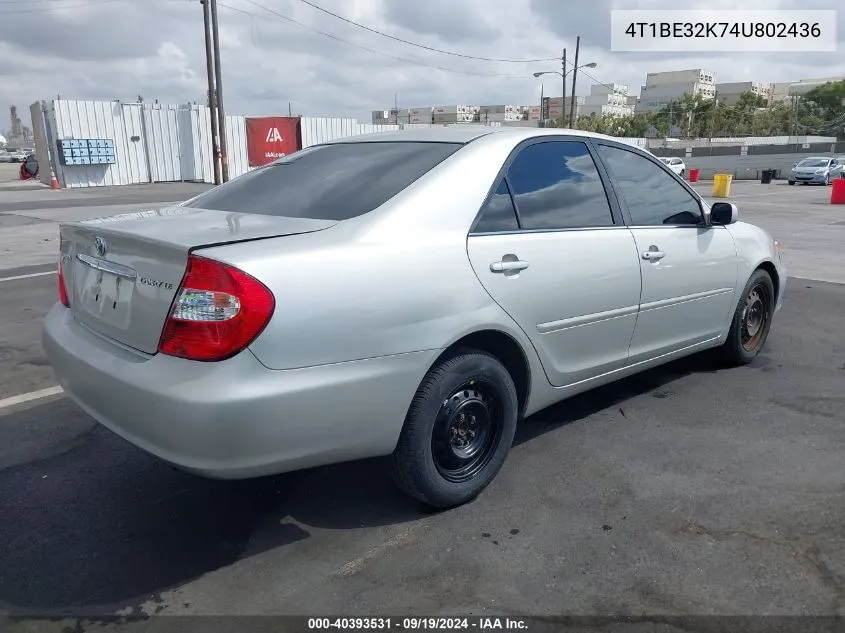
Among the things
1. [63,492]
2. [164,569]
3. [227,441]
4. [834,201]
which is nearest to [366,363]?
[227,441]

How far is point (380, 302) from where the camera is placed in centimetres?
248

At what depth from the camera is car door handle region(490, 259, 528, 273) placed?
2895 millimetres

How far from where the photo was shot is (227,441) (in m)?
2.24

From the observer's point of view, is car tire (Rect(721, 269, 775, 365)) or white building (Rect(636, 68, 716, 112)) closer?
car tire (Rect(721, 269, 775, 365))

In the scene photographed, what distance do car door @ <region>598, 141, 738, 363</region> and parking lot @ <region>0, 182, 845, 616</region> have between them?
0.50m

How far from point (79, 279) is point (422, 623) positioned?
6.51ft

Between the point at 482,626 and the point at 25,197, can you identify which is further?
the point at 25,197

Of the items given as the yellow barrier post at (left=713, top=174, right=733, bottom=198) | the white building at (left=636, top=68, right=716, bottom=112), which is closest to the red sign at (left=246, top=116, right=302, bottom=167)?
the yellow barrier post at (left=713, top=174, right=733, bottom=198)

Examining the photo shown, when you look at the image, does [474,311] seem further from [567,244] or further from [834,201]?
[834,201]

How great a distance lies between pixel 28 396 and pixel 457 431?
3.02 meters

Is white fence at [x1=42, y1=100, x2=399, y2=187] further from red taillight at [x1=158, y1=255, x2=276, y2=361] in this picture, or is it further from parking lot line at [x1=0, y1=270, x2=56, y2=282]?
red taillight at [x1=158, y1=255, x2=276, y2=361]

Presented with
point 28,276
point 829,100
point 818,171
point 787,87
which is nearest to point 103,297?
point 28,276

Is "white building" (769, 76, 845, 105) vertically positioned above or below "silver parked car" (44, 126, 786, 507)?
above

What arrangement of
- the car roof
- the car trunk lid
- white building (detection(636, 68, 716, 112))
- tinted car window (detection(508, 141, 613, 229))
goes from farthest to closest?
white building (detection(636, 68, 716, 112)), the car roof, tinted car window (detection(508, 141, 613, 229)), the car trunk lid
